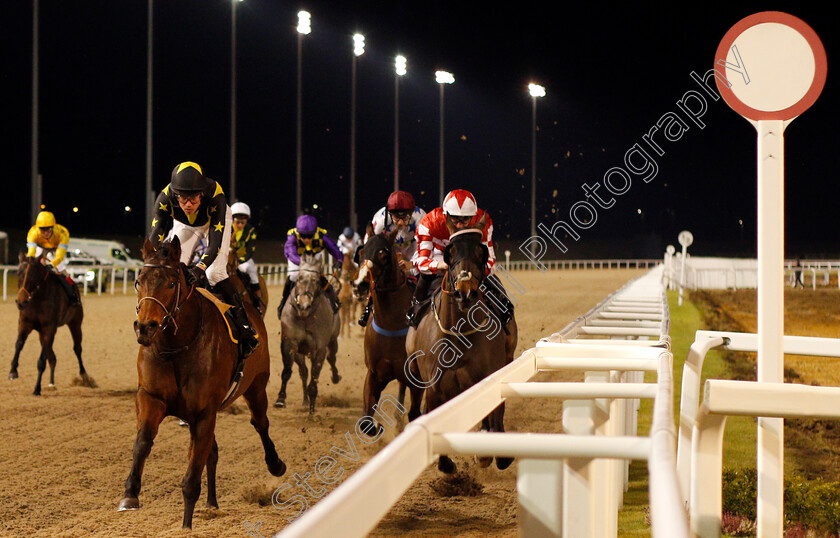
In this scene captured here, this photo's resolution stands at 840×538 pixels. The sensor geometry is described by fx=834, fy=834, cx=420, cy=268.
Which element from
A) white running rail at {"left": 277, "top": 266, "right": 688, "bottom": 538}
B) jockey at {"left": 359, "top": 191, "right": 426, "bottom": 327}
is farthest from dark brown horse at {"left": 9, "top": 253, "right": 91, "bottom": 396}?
white running rail at {"left": 277, "top": 266, "right": 688, "bottom": 538}

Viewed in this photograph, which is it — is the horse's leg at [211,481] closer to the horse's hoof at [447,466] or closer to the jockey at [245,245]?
the horse's hoof at [447,466]

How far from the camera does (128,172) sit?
2261 inches

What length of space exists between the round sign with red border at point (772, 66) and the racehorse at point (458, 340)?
6.89 feet

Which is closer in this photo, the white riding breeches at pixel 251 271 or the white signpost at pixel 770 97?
the white signpost at pixel 770 97

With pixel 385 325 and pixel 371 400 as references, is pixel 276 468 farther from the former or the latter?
pixel 385 325

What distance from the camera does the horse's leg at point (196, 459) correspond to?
4297 mm

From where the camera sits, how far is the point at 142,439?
4.23 metres

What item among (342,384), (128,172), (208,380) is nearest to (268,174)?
(128,172)

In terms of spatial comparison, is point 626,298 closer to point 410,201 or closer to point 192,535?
point 410,201

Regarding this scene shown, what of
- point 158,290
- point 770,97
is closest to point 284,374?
point 158,290

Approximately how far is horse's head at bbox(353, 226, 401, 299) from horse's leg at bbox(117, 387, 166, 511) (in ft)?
6.37

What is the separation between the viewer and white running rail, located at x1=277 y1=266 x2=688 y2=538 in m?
1.08

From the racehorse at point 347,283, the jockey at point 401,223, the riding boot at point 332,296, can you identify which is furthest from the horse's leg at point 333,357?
the jockey at point 401,223

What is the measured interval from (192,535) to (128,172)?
57078 millimetres
